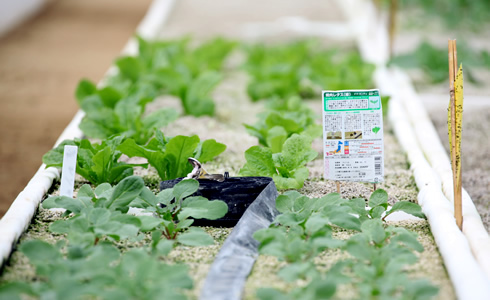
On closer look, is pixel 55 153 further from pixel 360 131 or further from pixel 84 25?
pixel 84 25

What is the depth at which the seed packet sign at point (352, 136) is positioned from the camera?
1.97 metres

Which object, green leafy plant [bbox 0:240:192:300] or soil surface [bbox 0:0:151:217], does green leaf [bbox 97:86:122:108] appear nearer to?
soil surface [bbox 0:0:151:217]

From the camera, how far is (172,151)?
2.04 m

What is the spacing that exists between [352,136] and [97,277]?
1000 millimetres

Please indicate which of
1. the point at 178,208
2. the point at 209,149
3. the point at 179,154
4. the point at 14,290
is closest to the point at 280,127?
the point at 209,149

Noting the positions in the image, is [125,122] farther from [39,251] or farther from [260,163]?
[39,251]

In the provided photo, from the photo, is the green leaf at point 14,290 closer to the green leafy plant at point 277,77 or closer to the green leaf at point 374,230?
the green leaf at point 374,230

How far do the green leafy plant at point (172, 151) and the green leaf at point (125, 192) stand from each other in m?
0.27

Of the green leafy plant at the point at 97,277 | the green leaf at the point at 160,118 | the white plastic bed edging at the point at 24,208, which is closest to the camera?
the green leafy plant at the point at 97,277

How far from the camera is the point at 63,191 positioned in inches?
77.0

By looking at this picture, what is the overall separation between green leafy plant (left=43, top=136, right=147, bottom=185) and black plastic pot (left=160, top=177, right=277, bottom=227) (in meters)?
0.26

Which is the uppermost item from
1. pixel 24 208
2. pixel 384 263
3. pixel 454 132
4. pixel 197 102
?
pixel 197 102

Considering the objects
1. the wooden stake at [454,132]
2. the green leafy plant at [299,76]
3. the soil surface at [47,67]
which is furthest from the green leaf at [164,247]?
the green leafy plant at [299,76]

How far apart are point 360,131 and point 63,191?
1.00 meters
